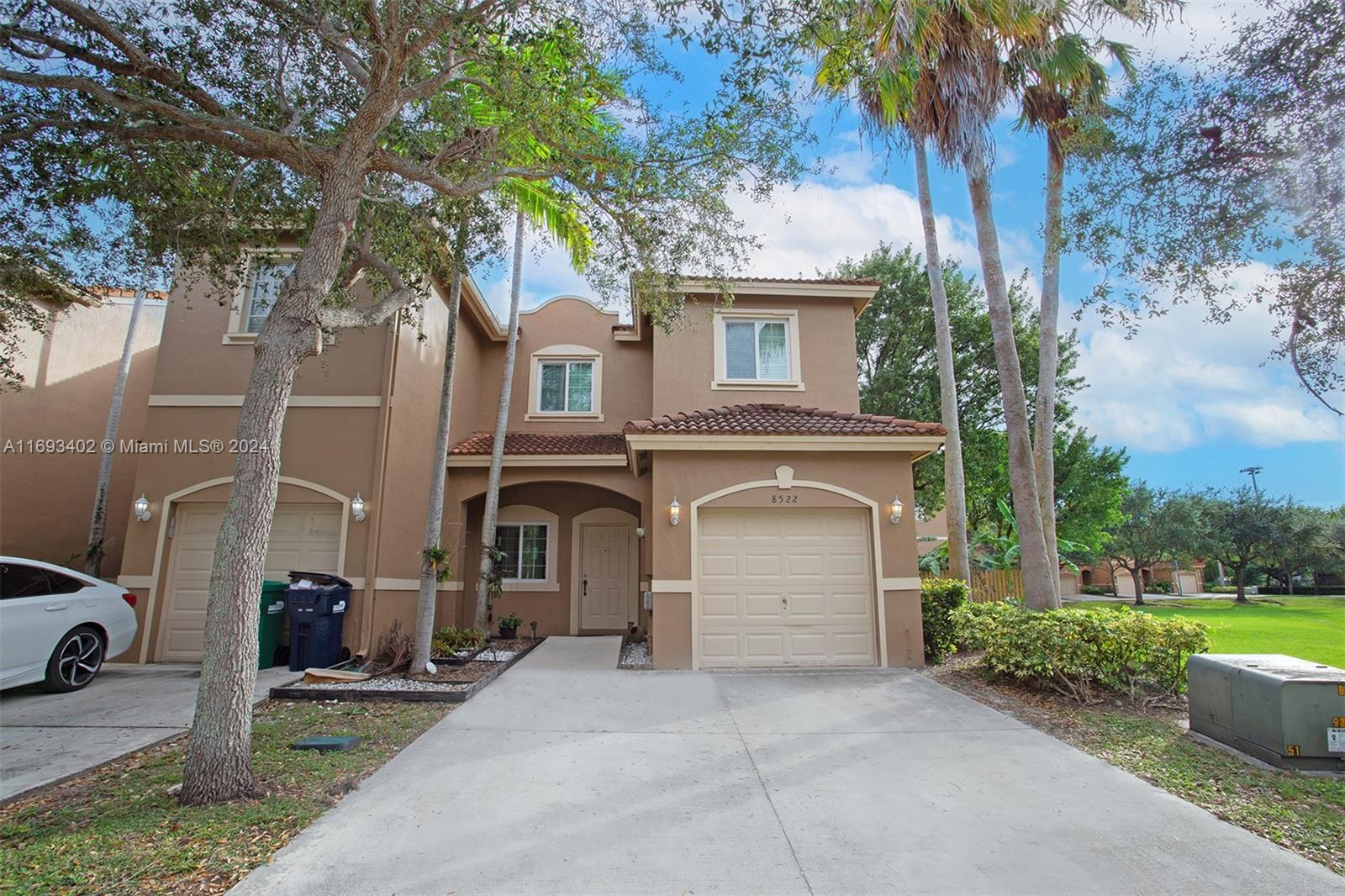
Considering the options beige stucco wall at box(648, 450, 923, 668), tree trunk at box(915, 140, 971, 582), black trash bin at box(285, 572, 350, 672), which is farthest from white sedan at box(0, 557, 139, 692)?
tree trunk at box(915, 140, 971, 582)

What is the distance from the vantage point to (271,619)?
9.49 m

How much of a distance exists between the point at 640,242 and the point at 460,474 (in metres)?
6.64

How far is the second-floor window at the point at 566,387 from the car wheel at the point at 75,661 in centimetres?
883

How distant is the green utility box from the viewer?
18.1 ft

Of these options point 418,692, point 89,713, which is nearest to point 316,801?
point 418,692

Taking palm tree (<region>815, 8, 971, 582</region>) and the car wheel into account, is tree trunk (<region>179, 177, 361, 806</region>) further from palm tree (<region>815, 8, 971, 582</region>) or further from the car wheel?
palm tree (<region>815, 8, 971, 582</region>)

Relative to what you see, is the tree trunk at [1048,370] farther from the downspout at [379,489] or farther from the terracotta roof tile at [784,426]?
the downspout at [379,489]

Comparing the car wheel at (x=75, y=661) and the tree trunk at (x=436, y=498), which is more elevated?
the tree trunk at (x=436, y=498)

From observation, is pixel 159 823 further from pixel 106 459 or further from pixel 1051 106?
pixel 1051 106

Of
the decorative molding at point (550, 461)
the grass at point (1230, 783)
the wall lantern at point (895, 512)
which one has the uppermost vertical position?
the decorative molding at point (550, 461)

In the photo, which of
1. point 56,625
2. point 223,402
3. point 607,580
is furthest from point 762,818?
point 223,402

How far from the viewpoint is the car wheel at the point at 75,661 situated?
7680 mm

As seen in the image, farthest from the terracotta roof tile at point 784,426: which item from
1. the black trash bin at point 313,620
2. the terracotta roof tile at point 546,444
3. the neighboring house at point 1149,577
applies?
the neighboring house at point 1149,577

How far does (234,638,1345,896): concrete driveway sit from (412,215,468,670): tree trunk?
2470 millimetres
